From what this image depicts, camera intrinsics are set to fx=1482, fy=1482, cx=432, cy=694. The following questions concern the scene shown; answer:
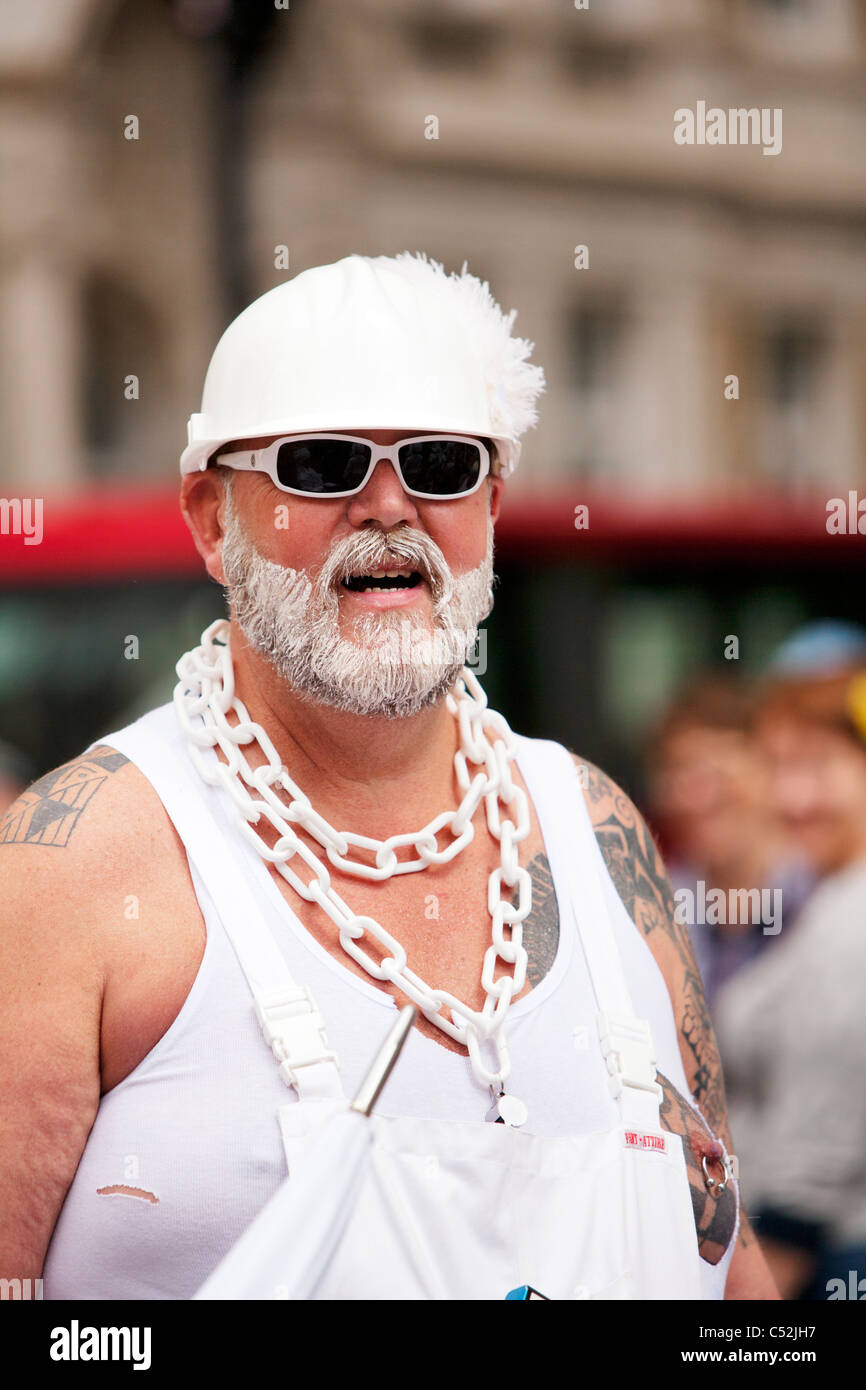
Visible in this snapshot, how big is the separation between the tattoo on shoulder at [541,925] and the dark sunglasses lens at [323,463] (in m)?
0.62

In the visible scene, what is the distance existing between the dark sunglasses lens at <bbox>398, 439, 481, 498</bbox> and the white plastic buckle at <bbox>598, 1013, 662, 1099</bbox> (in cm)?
73

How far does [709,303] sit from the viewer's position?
15406 mm

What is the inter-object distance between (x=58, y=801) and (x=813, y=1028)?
2344 millimetres

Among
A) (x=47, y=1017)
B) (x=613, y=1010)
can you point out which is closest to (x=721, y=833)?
(x=613, y=1010)

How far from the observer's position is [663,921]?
7.31ft

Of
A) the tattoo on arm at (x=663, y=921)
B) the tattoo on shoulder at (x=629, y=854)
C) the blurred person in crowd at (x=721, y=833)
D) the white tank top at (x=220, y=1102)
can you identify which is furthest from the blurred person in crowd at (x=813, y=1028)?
the white tank top at (x=220, y=1102)

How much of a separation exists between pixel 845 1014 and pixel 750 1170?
437 millimetres

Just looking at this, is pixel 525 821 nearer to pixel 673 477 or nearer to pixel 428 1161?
pixel 428 1161

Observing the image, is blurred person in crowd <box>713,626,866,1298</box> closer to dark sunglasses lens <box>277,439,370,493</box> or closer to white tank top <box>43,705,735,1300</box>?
white tank top <box>43,705,735,1300</box>

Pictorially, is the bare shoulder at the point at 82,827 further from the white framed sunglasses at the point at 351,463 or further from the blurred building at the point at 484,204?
the blurred building at the point at 484,204

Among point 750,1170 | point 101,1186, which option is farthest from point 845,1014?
point 101,1186

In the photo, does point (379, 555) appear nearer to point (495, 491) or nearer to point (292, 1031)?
point (495, 491)

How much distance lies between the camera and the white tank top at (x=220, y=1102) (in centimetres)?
172

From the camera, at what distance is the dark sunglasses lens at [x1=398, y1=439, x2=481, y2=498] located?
76.3 inches
